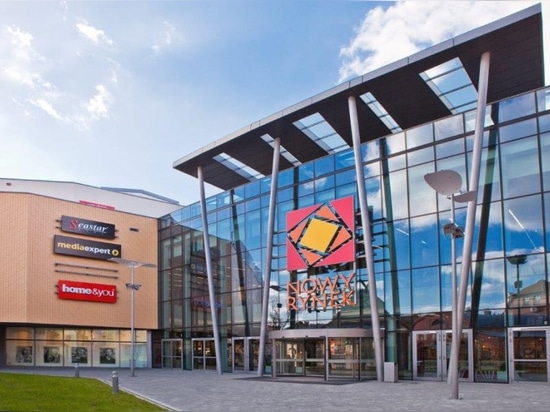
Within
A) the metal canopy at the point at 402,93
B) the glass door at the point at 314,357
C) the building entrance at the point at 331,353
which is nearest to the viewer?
the metal canopy at the point at 402,93

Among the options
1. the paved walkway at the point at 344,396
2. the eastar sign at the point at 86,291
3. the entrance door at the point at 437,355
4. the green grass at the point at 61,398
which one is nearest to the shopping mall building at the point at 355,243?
the entrance door at the point at 437,355

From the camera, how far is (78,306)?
37.5 metres

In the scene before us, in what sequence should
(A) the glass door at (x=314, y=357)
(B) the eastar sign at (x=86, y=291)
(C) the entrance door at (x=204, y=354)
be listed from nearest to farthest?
(A) the glass door at (x=314, y=357) → (C) the entrance door at (x=204, y=354) → (B) the eastar sign at (x=86, y=291)

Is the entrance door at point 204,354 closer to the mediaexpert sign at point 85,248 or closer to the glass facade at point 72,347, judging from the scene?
the glass facade at point 72,347

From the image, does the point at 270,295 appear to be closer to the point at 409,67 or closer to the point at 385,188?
the point at 385,188

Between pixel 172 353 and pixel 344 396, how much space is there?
77.5 ft

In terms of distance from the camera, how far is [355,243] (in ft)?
90.7

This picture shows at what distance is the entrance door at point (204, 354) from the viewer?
3581 cm

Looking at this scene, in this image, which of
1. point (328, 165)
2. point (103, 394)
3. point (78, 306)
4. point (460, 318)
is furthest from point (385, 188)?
point (78, 306)

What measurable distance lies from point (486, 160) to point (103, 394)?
16.7 m

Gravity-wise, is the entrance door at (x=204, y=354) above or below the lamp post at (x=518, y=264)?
below

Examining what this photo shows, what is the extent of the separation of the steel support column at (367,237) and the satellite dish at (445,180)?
8.69 m

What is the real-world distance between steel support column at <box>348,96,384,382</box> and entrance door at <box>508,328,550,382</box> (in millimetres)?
5232

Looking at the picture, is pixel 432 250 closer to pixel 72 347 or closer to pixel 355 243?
pixel 355 243
